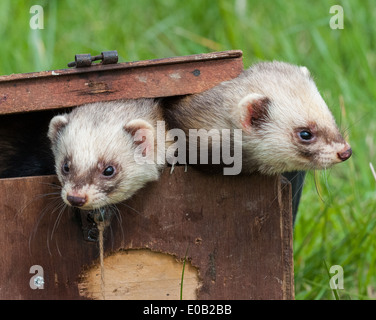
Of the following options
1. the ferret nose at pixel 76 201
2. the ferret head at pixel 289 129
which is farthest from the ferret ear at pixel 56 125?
the ferret head at pixel 289 129

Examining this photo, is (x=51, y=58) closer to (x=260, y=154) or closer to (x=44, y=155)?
(x=44, y=155)

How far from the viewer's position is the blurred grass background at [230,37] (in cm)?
598

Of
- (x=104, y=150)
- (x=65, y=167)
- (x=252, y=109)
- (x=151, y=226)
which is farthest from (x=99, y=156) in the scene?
(x=252, y=109)

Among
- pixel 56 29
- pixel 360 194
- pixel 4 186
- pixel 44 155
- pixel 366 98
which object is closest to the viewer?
pixel 4 186

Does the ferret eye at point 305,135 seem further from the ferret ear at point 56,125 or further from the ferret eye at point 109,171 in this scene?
the ferret ear at point 56,125

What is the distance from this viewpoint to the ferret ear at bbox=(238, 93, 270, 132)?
132 inches

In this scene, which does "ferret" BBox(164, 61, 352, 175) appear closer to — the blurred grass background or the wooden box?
the wooden box

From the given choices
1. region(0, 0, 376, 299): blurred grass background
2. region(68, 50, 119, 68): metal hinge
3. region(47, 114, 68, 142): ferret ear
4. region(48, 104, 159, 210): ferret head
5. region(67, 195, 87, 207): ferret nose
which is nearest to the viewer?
region(67, 195, 87, 207): ferret nose

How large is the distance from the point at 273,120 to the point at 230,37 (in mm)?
2928

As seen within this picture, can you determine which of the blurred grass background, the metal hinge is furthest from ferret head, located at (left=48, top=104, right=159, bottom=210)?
the blurred grass background

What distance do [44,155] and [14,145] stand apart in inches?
9.4

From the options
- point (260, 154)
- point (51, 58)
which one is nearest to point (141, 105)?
point (260, 154)

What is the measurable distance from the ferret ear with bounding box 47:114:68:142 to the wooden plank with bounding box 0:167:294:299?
24 centimetres
